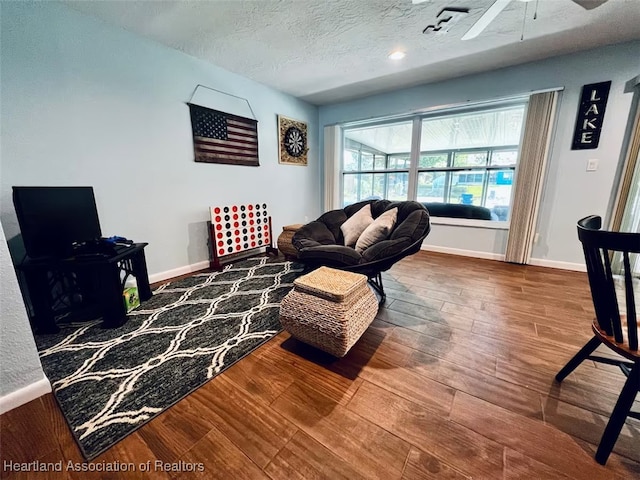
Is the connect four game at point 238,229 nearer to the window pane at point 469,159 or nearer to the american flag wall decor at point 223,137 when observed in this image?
the american flag wall decor at point 223,137

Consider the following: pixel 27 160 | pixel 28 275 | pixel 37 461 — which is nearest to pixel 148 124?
pixel 27 160

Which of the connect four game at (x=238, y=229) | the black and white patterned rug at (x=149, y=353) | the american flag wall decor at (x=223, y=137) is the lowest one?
the black and white patterned rug at (x=149, y=353)

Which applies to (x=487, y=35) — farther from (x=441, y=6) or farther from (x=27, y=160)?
(x=27, y=160)

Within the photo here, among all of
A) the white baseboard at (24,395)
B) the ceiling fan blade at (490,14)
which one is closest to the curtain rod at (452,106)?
the ceiling fan blade at (490,14)

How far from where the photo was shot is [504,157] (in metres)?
3.38

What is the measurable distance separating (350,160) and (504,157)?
2.40m

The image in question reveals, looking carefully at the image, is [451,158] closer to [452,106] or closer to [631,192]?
[452,106]

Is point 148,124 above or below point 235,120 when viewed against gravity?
below

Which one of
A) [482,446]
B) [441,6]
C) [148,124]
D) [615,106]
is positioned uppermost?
[441,6]

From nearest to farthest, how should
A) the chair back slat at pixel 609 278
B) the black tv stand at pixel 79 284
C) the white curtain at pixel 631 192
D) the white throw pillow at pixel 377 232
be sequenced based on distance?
1. the chair back slat at pixel 609 278
2. the black tv stand at pixel 79 284
3. the white throw pillow at pixel 377 232
4. the white curtain at pixel 631 192

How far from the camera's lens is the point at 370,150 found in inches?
181

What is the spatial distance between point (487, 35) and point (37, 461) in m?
4.09

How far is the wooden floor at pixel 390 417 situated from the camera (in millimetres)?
961

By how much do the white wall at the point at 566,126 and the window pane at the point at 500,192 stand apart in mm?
300
